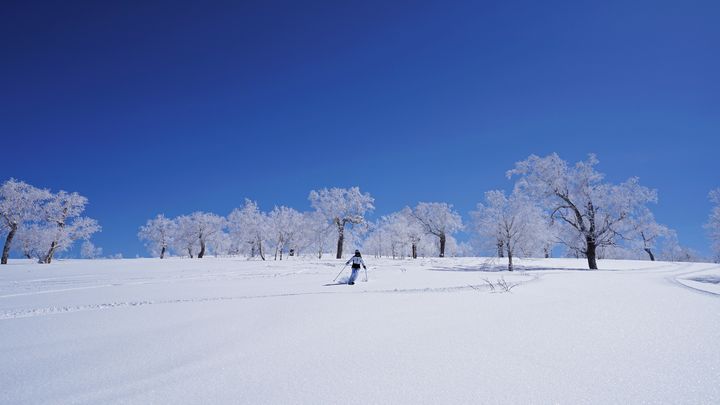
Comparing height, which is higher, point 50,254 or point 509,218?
point 509,218

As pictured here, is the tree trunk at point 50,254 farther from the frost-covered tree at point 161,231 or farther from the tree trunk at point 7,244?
the frost-covered tree at point 161,231

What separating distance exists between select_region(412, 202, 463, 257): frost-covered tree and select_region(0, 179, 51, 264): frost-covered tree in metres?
47.0

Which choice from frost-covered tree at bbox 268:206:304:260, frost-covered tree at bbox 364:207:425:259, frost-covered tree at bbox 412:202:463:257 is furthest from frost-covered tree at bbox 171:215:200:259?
frost-covered tree at bbox 412:202:463:257

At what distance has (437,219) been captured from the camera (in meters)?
51.8

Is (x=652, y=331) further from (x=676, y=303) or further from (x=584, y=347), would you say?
(x=676, y=303)

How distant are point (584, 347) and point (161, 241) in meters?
78.1

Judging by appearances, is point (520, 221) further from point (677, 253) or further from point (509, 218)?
point (677, 253)

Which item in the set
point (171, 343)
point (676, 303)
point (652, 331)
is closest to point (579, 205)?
point (676, 303)

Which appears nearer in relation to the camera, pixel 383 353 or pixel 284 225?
pixel 383 353

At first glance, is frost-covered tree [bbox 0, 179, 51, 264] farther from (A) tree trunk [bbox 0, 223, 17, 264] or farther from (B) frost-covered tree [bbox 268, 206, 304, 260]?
(B) frost-covered tree [bbox 268, 206, 304, 260]

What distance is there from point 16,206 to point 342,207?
110ft

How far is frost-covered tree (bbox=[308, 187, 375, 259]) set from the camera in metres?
41.6

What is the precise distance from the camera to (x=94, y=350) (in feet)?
15.0

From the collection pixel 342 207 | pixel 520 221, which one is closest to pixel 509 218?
pixel 520 221
